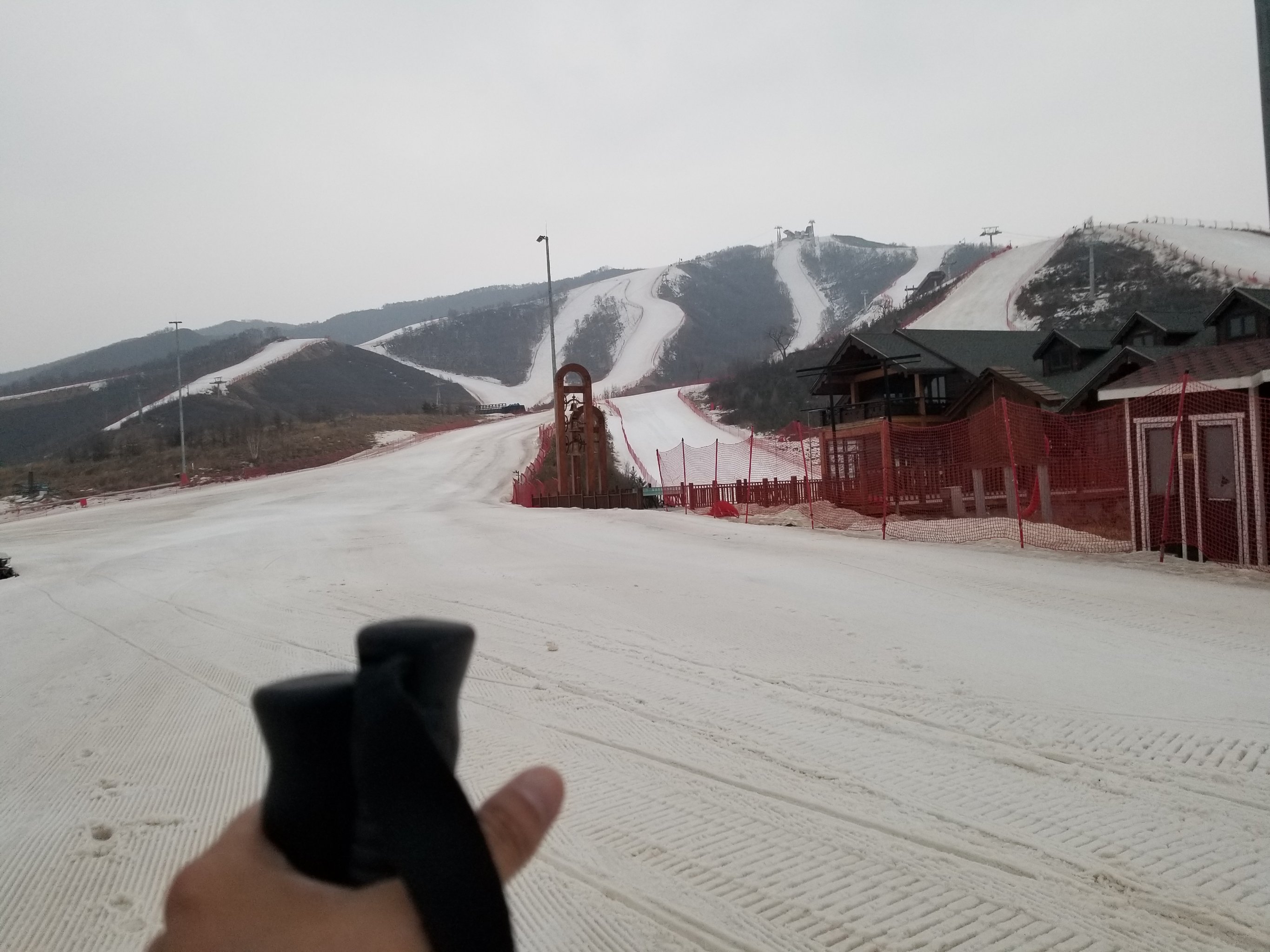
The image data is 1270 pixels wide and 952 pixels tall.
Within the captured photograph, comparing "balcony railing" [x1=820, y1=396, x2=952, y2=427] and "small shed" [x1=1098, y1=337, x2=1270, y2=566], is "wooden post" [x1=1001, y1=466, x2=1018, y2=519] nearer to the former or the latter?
"small shed" [x1=1098, y1=337, x2=1270, y2=566]

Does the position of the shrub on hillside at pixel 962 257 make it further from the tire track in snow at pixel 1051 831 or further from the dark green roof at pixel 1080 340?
the tire track in snow at pixel 1051 831

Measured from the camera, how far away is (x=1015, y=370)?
29.3m

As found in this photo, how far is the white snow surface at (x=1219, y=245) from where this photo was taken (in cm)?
6994

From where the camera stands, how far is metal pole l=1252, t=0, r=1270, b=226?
211 inches

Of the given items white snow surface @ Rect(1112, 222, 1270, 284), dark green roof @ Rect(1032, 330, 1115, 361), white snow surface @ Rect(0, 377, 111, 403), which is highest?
white snow surface @ Rect(1112, 222, 1270, 284)

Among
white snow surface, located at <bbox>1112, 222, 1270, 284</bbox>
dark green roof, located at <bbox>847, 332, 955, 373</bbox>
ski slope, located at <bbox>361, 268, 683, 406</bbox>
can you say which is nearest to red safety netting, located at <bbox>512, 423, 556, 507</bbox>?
dark green roof, located at <bbox>847, 332, 955, 373</bbox>

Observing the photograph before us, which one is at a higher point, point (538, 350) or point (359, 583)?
point (538, 350)

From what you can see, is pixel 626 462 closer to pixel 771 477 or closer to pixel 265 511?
pixel 771 477

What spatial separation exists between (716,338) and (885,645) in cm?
14235

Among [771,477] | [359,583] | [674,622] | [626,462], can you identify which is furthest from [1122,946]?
[626,462]

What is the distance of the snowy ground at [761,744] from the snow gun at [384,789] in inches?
63.5

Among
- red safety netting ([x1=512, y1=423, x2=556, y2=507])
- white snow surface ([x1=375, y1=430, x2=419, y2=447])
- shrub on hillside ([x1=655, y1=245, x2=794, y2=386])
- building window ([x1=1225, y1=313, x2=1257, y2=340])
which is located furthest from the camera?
shrub on hillside ([x1=655, y1=245, x2=794, y2=386])

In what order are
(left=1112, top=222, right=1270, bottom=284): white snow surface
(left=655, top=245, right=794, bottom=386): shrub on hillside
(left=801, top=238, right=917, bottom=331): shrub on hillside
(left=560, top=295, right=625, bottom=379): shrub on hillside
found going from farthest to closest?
(left=801, top=238, right=917, bottom=331): shrub on hillside < (left=560, top=295, right=625, bottom=379): shrub on hillside < (left=655, top=245, right=794, bottom=386): shrub on hillside < (left=1112, top=222, right=1270, bottom=284): white snow surface

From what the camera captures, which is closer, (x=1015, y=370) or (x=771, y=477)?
(x=1015, y=370)
